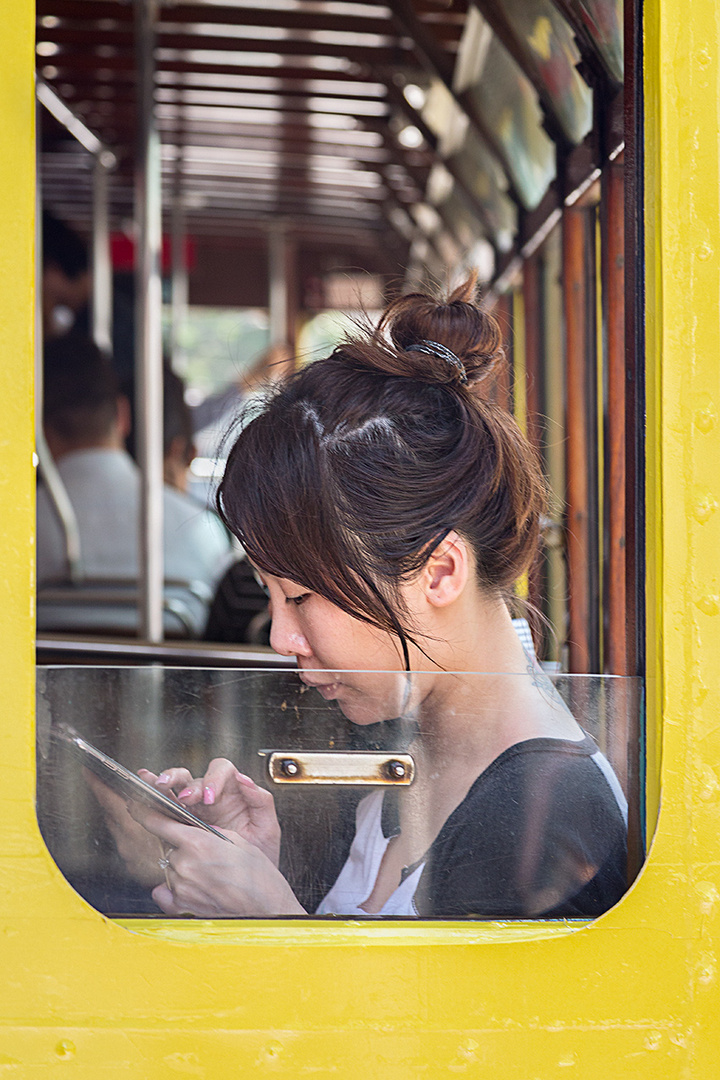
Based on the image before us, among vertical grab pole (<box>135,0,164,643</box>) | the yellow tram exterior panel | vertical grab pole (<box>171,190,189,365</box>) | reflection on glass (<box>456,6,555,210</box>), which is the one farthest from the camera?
vertical grab pole (<box>171,190,189,365</box>)

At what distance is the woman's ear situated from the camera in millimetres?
1090

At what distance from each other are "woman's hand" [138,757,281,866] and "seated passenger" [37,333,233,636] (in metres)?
2.59

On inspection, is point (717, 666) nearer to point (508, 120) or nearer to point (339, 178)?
point (508, 120)

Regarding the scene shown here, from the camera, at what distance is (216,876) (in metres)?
0.91

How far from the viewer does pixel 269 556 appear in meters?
1.10

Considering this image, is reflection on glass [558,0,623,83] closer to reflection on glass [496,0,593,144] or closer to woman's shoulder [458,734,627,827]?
reflection on glass [496,0,593,144]

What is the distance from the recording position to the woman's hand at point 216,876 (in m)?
0.90

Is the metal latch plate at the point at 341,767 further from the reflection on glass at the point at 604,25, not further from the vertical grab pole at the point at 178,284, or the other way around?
the vertical grab pole at the point at 178,284

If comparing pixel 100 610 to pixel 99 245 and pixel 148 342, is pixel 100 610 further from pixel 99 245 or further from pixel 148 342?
pixel 99 245

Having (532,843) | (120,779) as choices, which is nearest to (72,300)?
(120,779)

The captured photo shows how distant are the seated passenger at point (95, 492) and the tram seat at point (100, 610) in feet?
0.11

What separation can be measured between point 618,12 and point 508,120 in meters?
1.63

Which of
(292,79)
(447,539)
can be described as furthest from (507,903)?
(292,79)

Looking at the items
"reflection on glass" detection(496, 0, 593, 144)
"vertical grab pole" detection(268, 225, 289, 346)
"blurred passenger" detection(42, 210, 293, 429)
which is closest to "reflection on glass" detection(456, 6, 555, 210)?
"reflection on glass" detection(496, 0, 593, 144)
